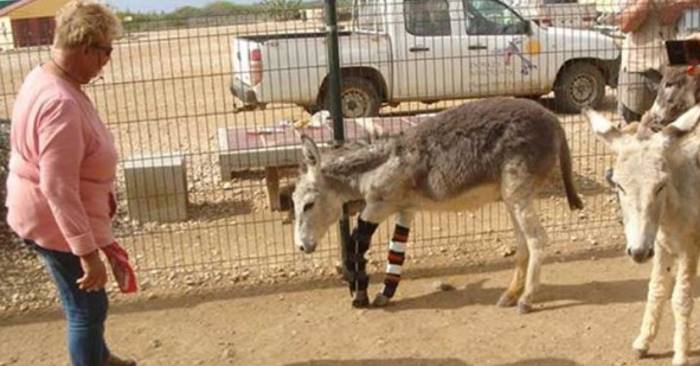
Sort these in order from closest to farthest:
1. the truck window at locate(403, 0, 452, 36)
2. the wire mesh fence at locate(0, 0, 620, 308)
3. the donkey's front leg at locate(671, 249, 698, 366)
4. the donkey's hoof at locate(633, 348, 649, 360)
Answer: the donkey's front leg at locate(671, 249, 698, 366)
the donkey's hoof at locate(633, 348, 649, 360)
the wire mesh fence at locate(0, 0, 620, 308)
the truck window at locate(403, 0, 452, 36)

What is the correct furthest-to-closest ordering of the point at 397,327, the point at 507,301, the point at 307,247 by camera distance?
1. the point at 307,247
2. the point at 507,301
3. the point at 397,327

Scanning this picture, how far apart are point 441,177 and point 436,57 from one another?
555 centimetres

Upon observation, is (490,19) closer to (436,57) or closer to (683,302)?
(436,57)

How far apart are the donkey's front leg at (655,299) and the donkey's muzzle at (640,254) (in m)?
0.74

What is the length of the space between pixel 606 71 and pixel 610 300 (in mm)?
8142

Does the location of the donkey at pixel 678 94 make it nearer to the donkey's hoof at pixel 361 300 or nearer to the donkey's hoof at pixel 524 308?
the donkey's hoof at pixel 524 308

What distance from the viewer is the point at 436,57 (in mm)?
10375

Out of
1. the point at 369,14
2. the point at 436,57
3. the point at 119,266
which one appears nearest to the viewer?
the point at 119,266

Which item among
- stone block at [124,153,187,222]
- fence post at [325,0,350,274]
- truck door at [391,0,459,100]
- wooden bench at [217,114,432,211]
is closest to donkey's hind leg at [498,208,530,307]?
fence post at [325,0,350,274]

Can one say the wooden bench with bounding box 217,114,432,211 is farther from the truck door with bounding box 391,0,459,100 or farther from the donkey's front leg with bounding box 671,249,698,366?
the donkey's front leg with bounding box 671,249,698,366

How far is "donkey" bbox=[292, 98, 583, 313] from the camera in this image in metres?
5.12

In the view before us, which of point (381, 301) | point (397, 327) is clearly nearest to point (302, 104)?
point (381, 301)

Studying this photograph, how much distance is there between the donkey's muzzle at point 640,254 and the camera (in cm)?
348

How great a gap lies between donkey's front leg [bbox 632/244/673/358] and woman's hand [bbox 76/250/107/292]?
117 inches
